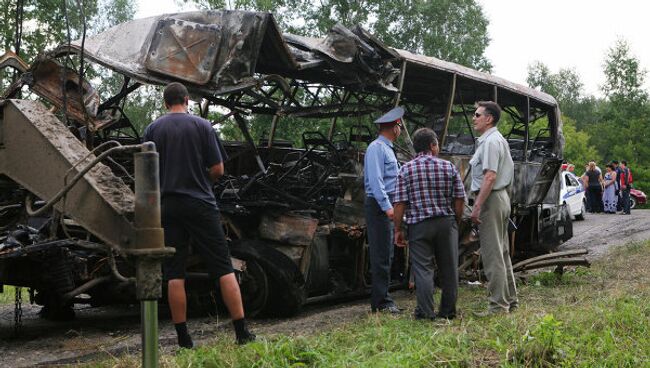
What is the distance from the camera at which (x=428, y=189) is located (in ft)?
19.7

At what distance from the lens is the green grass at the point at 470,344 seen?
400cm

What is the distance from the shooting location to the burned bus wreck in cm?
546

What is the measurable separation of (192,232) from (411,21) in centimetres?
3117

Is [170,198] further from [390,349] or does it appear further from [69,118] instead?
[69,118]

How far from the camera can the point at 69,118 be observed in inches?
250

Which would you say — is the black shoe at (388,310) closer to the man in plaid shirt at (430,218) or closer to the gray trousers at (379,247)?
the gray trousers at (379,247)

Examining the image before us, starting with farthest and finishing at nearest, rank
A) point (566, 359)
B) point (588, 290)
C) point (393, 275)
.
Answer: point (393, 275) → point (588, 290) → point (566, 359)

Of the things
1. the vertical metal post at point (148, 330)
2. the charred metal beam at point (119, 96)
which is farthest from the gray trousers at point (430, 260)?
the vertical metal post at point (148, 330)

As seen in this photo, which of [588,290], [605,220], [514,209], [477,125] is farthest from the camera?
[605,220]

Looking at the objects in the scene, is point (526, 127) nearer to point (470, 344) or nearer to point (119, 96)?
point (119, 96)

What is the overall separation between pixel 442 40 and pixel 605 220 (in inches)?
652

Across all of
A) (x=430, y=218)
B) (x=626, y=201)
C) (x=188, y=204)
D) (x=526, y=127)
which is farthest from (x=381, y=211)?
(x=626, y=201)

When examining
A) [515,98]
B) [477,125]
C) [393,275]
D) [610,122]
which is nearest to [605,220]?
[515,98]

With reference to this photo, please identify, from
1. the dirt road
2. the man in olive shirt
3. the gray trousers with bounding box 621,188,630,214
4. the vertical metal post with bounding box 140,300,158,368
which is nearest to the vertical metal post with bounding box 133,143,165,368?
the vertical metal post with bounding box 140,300,158,368
